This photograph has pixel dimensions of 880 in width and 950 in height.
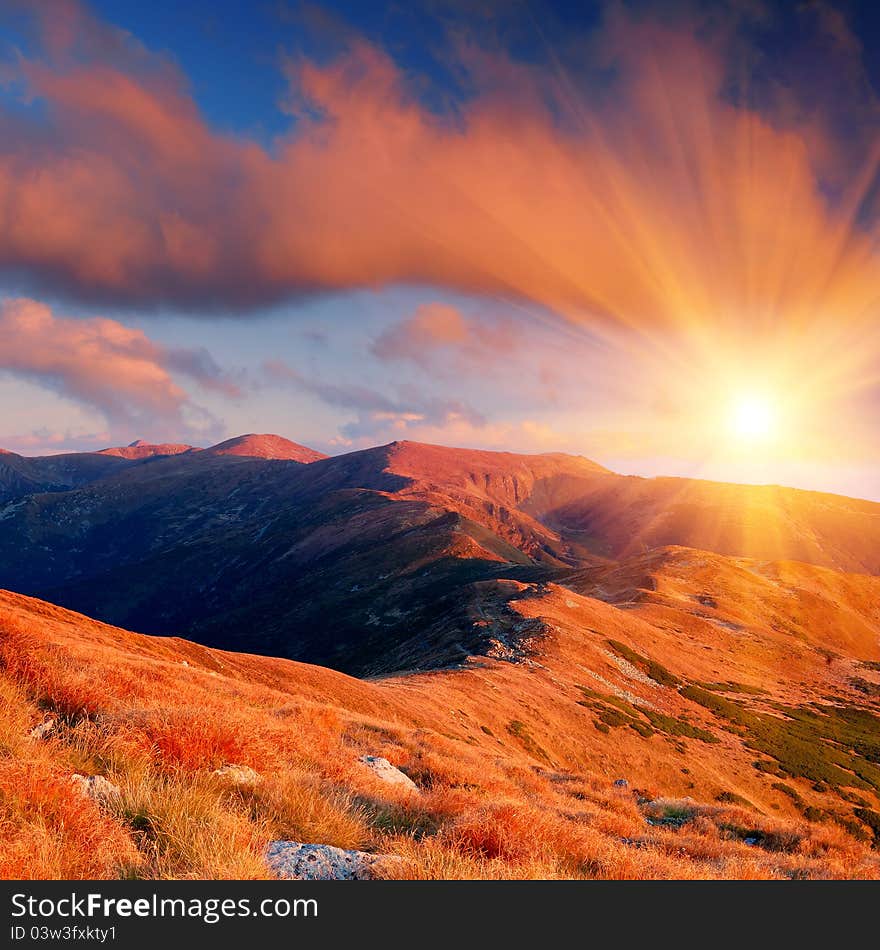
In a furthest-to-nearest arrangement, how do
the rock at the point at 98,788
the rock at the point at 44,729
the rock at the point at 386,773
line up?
the rock at the point at 386,773 → the rock at the point at 44,729 → the rock at the point at 98,788

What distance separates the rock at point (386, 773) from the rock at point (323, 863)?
13.5ft

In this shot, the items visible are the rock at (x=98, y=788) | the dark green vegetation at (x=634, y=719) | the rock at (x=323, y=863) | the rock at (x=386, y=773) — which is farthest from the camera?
the dark green vegetation at (x=634, y=719)

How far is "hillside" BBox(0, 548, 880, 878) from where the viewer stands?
508 centimetres

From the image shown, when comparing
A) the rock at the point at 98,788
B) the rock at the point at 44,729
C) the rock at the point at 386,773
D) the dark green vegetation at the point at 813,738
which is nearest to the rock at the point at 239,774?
the rock at the point at 98,788

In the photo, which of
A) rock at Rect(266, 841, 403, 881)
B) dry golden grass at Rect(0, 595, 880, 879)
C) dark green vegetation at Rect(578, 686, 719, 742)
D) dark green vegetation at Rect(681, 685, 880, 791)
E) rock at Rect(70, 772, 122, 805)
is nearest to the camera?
dry golden grass at Rect(0, 595, 880, 879)

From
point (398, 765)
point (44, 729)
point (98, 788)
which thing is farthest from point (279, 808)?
point (398, 765)

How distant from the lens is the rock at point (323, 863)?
16.6 ft

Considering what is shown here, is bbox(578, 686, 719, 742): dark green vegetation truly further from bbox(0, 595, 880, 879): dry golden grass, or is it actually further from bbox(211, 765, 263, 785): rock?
bbox(211, 765, 263, 785): rock

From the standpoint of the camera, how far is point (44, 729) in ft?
23.3

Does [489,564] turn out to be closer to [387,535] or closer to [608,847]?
[387,535]

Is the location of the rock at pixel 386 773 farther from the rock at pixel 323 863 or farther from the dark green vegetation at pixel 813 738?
the dark green vegetation at pixel 813 738

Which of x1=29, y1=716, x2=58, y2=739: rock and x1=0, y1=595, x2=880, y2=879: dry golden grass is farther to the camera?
x1=29, y1=716, x2=58, y2=739: rock

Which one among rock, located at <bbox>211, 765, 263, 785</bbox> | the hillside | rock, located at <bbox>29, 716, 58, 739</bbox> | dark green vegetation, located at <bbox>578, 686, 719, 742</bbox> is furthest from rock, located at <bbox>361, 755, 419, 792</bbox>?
dark green vegetation, located at <bbox>578, 686, 719, 742</bbox>

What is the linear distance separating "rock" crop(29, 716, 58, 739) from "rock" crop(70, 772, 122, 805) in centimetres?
150
